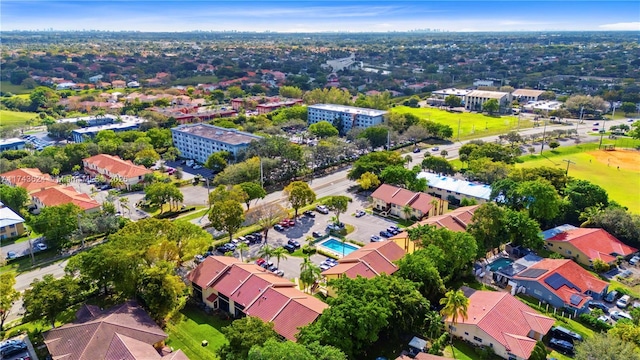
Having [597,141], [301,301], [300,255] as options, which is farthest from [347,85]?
[301,301]

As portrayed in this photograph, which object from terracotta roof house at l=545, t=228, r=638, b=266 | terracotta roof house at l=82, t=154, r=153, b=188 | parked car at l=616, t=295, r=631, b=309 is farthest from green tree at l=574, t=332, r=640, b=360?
terracotta roof house at l=82, t=154, r=153, b=188

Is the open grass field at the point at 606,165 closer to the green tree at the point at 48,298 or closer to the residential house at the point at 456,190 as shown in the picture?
the residential house at the point at 456,190

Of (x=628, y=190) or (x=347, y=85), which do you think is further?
(x=347, y=85)

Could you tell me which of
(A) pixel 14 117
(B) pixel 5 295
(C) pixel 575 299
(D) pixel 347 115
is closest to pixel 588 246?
(C) pixel 575 299

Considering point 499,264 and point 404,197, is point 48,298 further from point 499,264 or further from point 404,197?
point 404,197

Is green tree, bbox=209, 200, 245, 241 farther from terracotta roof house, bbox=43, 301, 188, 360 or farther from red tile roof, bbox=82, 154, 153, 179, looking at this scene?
red tile roof, bbox=82, 154, 153, 179

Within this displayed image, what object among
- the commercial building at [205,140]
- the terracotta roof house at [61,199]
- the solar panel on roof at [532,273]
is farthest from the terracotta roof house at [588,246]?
the terracotta roof house at [61,199]

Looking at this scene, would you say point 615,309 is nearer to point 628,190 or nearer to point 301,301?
point 301,301
